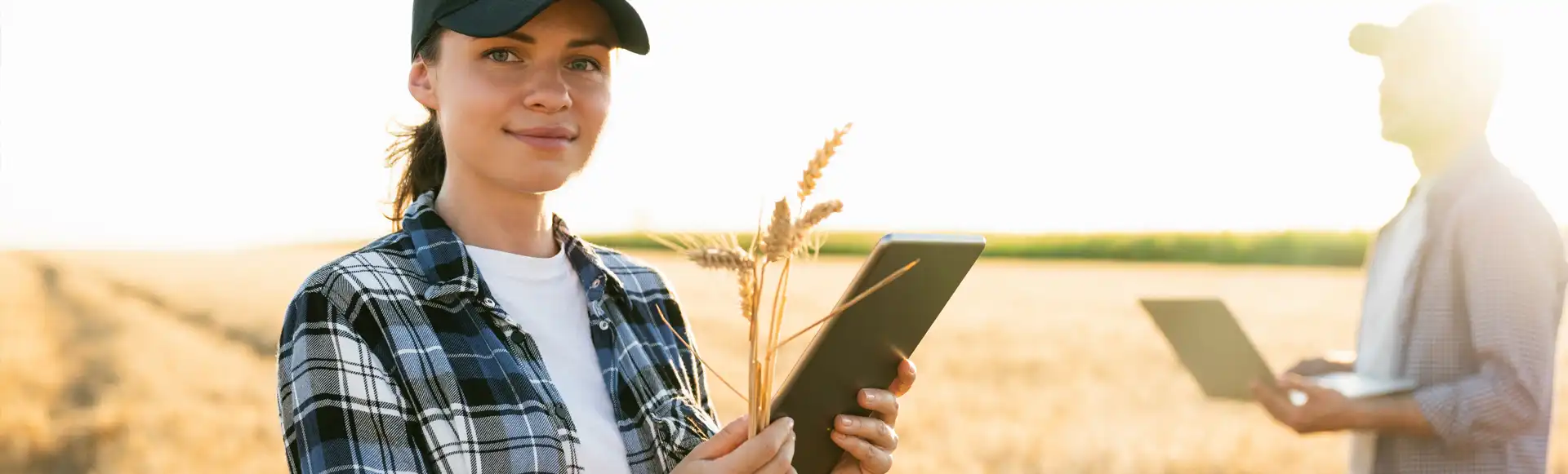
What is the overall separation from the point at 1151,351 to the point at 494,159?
1156cm

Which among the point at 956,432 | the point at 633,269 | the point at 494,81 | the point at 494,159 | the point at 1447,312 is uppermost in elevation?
the point at 494,81

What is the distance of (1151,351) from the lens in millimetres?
12305

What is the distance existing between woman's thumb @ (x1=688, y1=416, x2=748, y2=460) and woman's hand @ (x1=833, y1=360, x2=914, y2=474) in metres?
0.21

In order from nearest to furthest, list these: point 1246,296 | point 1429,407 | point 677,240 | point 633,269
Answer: point 677,240, point 633,269, point 1429,407, point 1246,296

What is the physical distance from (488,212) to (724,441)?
1.97 ft

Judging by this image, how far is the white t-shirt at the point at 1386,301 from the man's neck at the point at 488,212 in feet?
6.10

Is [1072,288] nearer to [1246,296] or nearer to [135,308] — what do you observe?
[1246,296]

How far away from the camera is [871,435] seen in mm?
1710

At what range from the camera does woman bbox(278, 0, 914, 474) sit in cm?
152

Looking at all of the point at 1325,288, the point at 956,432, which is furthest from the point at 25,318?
the point at 1325,288

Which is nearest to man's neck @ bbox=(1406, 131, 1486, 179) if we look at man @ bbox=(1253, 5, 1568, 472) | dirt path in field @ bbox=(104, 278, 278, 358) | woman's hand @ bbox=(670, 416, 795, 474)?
man @ bbox=(1253, 5, 1568, 472)

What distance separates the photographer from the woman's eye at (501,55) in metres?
1.70

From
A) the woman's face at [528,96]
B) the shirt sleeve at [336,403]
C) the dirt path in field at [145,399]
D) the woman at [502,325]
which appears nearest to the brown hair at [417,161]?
the woman at [502,325]

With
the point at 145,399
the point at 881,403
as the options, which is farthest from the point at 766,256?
the point at 145,399
